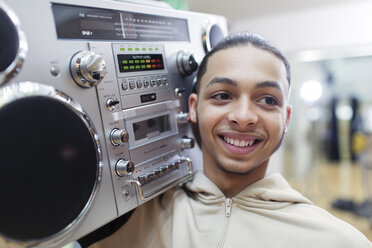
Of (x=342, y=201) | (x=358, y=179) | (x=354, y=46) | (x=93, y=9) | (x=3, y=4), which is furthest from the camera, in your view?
(x=358, y=179)

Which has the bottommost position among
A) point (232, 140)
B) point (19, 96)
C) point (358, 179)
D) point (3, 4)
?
point (358, 179)

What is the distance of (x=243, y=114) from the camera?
0.72 meters

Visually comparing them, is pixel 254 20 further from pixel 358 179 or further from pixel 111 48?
pixel 358 179

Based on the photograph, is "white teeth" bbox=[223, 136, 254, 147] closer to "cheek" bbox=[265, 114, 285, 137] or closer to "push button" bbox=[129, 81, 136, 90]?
"cheek" bbox=[265, 114, 285, 137]

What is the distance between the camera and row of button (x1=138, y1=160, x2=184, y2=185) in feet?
2.20

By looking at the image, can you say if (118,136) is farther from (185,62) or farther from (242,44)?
(242,44)

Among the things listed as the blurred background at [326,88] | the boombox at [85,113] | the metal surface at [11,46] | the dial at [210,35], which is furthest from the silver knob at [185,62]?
the blurred background at [326,88]

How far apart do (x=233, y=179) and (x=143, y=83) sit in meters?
0.35

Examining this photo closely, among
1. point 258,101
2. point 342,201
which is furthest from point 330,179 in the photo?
point 258,101

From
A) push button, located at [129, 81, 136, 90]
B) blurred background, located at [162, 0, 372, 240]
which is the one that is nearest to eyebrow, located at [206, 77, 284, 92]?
push button, located at [129, 81, 136, 90]

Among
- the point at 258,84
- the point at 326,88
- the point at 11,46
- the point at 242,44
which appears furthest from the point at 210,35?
the point at 326,88

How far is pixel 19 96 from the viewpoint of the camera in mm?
457

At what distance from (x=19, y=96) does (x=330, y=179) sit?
416 cm

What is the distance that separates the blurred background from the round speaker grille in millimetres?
1018
